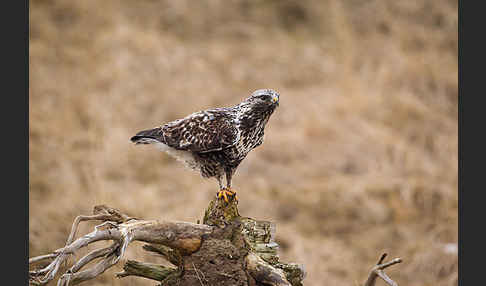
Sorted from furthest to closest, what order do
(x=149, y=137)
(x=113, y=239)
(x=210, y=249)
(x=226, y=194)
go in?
(x=149, y=137)
(x=226, y=194)
(x=210, y=249)
(x=113, y=239)

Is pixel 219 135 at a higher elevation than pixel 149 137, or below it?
below

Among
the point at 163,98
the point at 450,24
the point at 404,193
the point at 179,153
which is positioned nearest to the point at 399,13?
the point at 450,24

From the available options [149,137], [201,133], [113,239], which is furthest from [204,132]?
[113,239]

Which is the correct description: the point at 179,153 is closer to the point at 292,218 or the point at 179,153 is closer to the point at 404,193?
the point at 292,218

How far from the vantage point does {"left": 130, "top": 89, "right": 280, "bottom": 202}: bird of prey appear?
4.16m

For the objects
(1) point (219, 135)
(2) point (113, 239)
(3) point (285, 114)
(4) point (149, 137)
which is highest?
(3) point (285, 114)

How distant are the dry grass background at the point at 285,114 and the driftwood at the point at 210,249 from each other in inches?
128

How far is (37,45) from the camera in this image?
1159 cm

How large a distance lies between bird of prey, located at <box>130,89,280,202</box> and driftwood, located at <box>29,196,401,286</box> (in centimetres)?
26

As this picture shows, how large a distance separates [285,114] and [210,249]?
715cm

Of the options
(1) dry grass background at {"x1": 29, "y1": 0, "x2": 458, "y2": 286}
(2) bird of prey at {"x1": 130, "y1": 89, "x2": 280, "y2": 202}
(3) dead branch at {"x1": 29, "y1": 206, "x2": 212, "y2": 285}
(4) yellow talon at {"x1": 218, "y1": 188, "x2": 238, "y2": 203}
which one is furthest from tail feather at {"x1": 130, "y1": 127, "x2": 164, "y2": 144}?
(1) dry grass background at {"x1": 29, "y1": 0, "x2": 458, "y2": 286}

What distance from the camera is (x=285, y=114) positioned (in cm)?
1087

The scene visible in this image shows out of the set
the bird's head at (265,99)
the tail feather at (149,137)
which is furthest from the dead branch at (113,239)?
the bird's head at (265,99)

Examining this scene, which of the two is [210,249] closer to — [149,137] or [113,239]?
[113,239]
